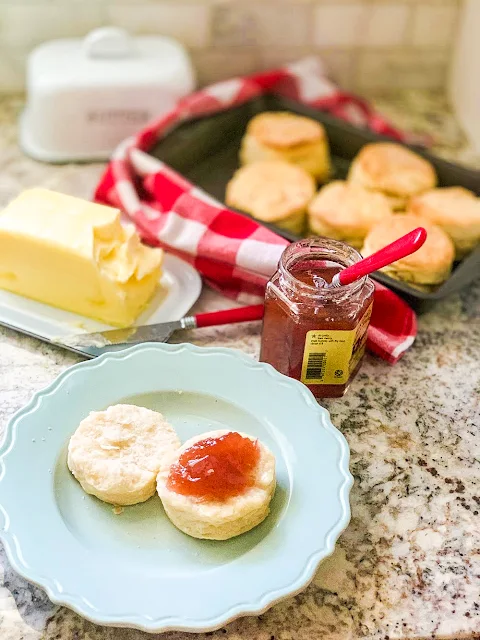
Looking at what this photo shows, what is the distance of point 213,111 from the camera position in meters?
1.41

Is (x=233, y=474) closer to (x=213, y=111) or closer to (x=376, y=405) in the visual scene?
(x=376, y=405)

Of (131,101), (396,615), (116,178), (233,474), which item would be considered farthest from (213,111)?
(396,615)

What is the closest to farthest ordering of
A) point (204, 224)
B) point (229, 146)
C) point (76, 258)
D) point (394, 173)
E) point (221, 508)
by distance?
point (221, 508) → point (76, 258) → point (204, 224) → point (394, 173) → point (229, 146)

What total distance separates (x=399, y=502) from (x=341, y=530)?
13 cm

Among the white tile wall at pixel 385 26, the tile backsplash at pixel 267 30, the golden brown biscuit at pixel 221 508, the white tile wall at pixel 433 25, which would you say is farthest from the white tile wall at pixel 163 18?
the golden brown biscuit at pixel 221 508

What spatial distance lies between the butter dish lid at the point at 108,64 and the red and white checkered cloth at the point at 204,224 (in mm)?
60

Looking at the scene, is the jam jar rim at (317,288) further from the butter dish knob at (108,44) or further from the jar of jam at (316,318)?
the butter dish knob at (108,44)

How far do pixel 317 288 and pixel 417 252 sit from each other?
0.84 ft

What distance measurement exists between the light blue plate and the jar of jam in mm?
44

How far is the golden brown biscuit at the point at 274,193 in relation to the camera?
1189 millimetres

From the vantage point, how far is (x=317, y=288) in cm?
88

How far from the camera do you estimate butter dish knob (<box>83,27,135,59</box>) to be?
1.33m

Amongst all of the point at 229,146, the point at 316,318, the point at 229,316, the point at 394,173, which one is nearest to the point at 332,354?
the point at 316,318

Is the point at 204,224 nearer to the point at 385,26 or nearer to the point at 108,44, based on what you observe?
the point at 108,44
